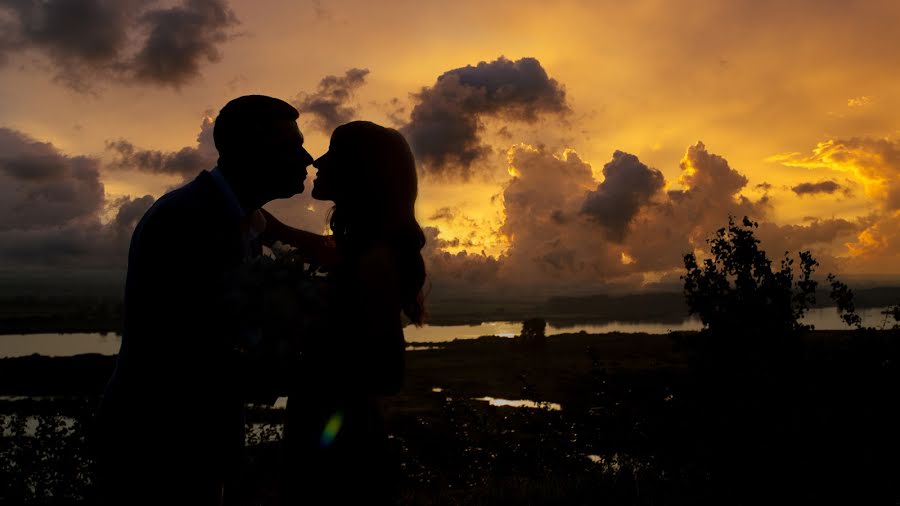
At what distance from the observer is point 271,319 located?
3375 mm

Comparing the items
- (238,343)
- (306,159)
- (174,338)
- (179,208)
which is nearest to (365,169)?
(306,159)

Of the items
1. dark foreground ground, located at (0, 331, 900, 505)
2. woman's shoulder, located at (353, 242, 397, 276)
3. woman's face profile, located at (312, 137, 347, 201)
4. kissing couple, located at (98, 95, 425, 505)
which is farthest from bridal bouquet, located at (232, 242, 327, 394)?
dark foreground ground, located at (0, 331, 900, 505)

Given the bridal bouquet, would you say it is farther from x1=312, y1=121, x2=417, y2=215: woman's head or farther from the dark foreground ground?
the dark foreground ground

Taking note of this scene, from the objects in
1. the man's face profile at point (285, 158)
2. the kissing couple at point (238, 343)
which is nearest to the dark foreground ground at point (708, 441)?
the kissing couple at point (238, 343)

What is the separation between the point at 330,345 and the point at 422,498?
648cm

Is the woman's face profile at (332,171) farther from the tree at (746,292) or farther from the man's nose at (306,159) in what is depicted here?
the tree at (746,292)

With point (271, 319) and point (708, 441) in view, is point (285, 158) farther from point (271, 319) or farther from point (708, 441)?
point (708, 441)

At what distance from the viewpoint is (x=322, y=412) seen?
3650 millimetres

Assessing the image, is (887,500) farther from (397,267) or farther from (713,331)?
(397,267)

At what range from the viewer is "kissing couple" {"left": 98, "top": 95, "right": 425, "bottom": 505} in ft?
11.4

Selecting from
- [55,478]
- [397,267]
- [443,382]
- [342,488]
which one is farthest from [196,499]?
[443,382]

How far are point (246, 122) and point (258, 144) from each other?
15cm

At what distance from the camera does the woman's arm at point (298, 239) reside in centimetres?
502

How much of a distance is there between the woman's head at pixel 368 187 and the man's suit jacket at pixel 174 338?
74 centimetres
